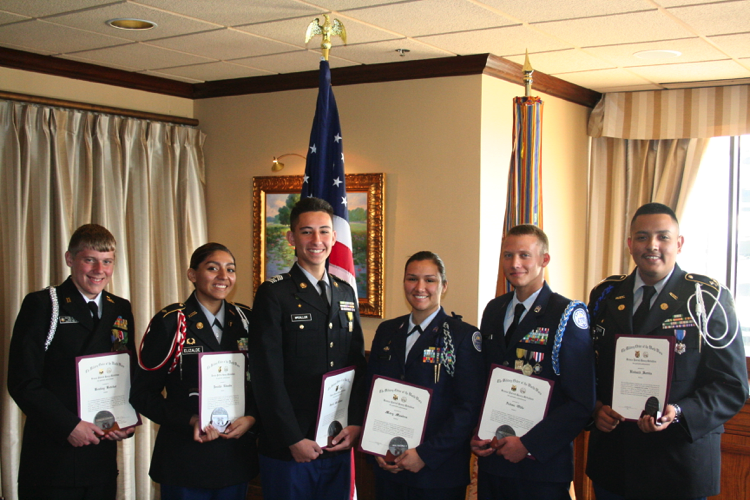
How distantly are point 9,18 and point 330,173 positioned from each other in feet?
6.03

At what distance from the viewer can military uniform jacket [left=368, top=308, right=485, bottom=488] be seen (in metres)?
2.56

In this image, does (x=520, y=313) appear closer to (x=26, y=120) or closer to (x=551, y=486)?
(x=551, y=486)

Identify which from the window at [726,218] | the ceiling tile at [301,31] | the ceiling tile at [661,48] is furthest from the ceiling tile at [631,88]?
the ceiling tile at [301,31]

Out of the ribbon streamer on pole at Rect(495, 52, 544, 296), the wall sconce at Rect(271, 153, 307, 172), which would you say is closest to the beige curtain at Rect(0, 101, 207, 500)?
the wall sconce at Rect(271, 153, 307, 172)

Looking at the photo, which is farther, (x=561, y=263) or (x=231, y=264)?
(x=561, y=263)

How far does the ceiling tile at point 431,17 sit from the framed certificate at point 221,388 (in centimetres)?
183

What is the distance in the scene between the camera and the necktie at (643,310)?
259cm

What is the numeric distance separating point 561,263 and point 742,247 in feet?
4.80

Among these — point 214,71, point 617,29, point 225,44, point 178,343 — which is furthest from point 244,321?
point 214,71

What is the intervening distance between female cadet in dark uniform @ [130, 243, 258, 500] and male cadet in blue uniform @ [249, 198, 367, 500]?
0.13m

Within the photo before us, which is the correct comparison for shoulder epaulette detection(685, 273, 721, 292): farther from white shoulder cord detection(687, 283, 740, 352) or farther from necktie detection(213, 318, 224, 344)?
necktie detection(213, 318, 224, 344)

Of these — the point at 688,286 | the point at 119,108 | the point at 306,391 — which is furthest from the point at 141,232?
the point at 688,286

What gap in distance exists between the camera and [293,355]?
2.70 metres

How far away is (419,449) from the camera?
254 cm
